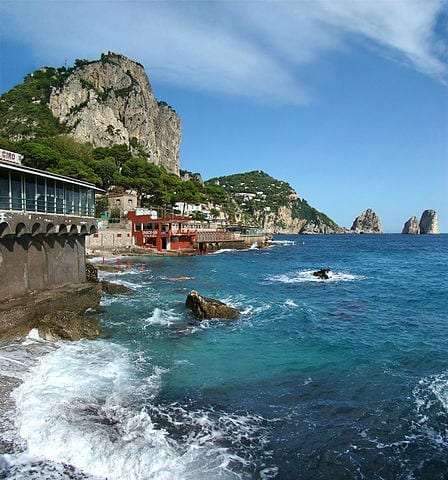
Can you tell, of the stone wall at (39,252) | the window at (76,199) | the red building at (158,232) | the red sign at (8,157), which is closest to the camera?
the stone wall at (39,252)

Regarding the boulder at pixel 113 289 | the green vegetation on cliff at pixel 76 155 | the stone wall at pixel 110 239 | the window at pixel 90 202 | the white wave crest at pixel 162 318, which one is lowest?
the white wave crest at pixel 162 318

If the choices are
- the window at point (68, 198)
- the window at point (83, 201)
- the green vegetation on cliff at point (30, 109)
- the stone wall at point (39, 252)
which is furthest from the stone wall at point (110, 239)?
the green vegetation on cliff at point (30, 109)

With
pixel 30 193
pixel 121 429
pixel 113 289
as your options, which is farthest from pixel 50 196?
pixel 121 429

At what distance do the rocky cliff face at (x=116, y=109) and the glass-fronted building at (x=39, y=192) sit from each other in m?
95.4

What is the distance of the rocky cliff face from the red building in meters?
54.5

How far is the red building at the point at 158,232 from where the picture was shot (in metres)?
65.2

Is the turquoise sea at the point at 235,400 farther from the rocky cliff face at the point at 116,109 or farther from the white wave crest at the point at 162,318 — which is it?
the rocky cliff face at the point at 116,109

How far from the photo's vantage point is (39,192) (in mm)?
18406

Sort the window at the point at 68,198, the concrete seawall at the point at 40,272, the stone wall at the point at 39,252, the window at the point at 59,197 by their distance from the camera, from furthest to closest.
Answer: the window at the point at 68,198 → the window at the point at 59,197 → the stone wall at the point at 39,252 → the concrete seawall at the point at 40,272

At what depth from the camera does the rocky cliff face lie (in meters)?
112

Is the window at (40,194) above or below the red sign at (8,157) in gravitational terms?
below

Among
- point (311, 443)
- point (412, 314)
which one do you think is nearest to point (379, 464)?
point (311, 443)

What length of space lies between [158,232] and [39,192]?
46.5 meters

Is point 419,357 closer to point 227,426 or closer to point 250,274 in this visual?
point 227,426
